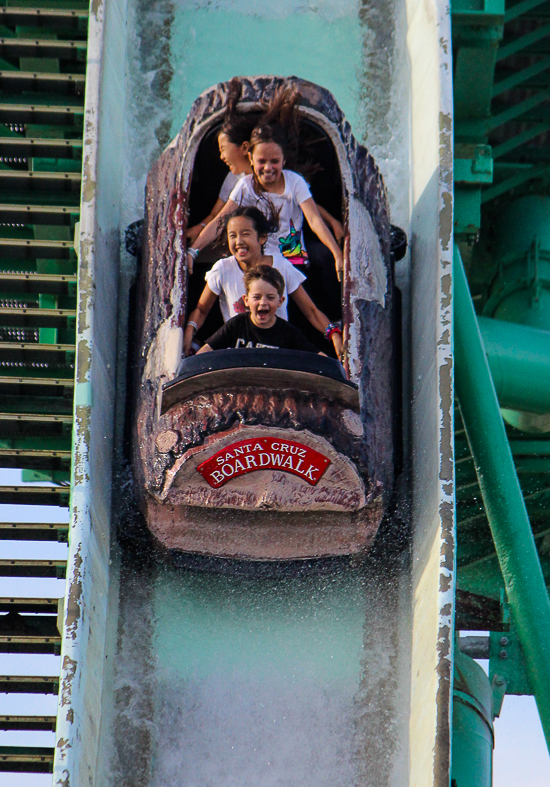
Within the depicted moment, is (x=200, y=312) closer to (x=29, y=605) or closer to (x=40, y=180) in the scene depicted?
(x=29, y=605)

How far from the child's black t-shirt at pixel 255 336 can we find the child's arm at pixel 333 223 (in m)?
0.53

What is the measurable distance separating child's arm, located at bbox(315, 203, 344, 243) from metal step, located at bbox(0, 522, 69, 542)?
1592 millimetres

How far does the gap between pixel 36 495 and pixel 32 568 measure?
30 cm

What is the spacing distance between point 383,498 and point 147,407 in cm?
88

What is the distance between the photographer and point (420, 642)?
3.78 meters

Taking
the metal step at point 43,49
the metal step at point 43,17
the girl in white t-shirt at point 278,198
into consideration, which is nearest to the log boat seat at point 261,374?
the girl in white t-shirt at point 278,198

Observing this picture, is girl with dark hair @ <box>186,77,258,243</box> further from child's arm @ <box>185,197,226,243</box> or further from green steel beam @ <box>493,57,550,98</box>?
green steel beam @ <box>493,57,550,98</box>

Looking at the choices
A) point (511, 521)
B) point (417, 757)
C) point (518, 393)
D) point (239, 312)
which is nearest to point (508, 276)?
point (518, 393)

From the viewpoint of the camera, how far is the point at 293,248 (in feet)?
13.3

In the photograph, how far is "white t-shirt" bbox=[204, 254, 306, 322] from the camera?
385 centimetres

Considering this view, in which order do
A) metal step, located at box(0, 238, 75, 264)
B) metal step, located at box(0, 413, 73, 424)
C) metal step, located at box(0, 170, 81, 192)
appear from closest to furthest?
metal step, located at box(0, 413, 73, 424)
metal step, located at box(0, 238, 75, 264)
metal step, located at box(0, 170, 81, 192)

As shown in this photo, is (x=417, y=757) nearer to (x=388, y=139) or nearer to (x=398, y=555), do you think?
(x=398, y=555)

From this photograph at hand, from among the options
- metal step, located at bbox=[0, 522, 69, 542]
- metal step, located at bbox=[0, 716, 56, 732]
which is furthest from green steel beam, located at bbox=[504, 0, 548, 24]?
metal step, located at bbox=[0, 716, 56, 732]

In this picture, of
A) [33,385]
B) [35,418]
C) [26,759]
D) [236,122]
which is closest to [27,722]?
[26,759]
